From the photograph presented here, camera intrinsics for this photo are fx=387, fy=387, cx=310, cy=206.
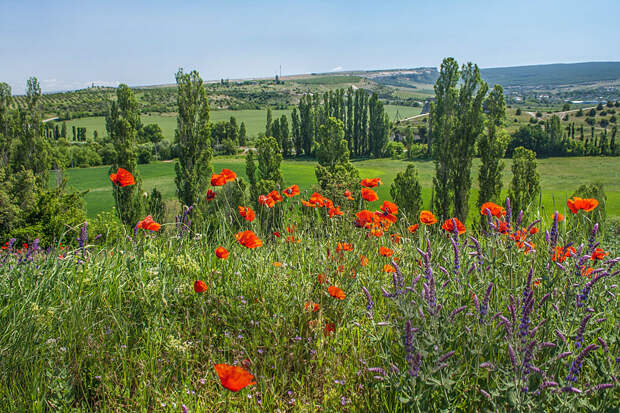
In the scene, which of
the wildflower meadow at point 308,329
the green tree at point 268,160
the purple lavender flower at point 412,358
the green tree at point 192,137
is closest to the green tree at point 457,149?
the green tree at point 268,160

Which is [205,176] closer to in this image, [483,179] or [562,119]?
[483,179]

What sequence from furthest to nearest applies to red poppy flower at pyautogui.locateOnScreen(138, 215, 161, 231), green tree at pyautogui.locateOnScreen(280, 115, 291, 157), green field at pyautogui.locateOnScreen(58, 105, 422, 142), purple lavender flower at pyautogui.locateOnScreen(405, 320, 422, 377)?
green field at pyautogui.locateOnScreen(58, 105, 422, 142) < green tree at pyautogui.locateOnScreen(280, 115, 291, 157) < red poppy flower at pyautogui.locateOnScreen(138, 215, 161, 231) < purple lavender flower at pyautogui.locateOnScreen(405, 320, 422, 377)

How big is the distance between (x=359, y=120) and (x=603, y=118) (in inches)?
2397

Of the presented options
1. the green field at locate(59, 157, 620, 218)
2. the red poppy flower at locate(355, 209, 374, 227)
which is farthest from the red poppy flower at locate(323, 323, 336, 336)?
the green field at locate(59, 157, 620, 218)

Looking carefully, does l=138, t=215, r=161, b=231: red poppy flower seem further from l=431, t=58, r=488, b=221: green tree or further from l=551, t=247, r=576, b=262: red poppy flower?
l=431, t=58, r=488, b=221: green tree

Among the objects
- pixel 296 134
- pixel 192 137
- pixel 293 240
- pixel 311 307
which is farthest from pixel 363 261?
pixel 296 134

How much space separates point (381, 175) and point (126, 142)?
1639 inches

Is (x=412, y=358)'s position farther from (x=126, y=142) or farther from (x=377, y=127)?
(x=377, y=127)

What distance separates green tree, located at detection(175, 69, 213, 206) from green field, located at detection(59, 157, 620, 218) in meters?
19.0

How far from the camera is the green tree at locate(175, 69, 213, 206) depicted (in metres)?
24.4

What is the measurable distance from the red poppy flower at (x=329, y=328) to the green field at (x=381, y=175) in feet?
130

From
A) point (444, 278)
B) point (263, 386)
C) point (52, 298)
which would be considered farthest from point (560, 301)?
point (52, 298)

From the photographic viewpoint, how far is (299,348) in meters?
2.71

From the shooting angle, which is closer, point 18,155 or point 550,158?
point 18,155
